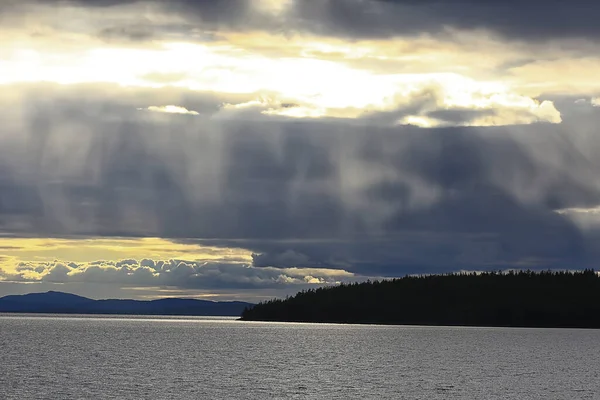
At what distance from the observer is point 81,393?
109625mm

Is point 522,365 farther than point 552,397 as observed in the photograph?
Yes

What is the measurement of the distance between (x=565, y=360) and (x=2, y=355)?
116689mm

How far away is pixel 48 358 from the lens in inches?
6919

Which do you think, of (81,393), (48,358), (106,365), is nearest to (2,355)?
(48,358)

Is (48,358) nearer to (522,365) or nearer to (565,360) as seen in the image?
(522,365)

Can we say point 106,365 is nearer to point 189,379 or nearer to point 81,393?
point 189,379

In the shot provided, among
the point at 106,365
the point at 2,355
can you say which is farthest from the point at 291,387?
the point at 2,355

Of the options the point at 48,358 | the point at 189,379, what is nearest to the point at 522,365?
the point at 189,379

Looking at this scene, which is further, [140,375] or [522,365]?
[522,365]

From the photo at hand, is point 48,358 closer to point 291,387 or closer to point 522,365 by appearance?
point 291,387

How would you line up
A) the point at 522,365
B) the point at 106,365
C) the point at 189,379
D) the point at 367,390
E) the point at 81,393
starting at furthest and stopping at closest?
1. the point at 522,365
2. the point at 106,365
3. the point at 189,379
4. the point at 367,390
5. the point at 81,393

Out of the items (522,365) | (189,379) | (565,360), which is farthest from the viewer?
(565,360)

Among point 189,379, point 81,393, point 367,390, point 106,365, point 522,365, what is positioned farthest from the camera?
point 522,365

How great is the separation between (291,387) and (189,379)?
19142mm
